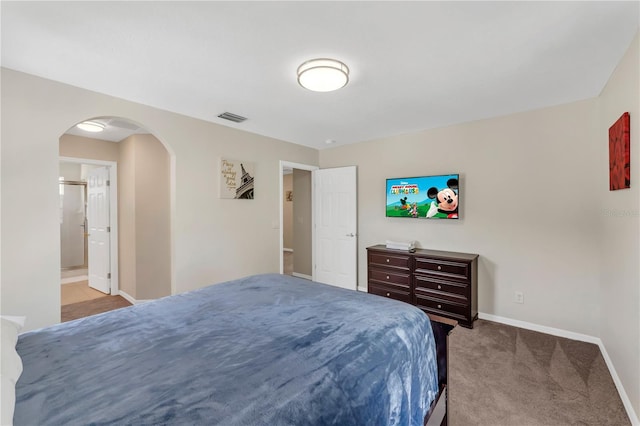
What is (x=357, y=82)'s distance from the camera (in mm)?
2471

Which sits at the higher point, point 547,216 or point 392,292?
point 547,216

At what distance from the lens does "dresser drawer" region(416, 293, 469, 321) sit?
10.6 ft

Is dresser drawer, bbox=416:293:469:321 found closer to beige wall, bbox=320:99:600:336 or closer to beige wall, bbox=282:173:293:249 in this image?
beige wall, bbox=320:99:600:336

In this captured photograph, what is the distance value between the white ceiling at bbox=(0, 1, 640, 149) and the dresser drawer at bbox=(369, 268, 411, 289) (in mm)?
2112

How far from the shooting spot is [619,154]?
2.10 metres

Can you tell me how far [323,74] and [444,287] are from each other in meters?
2.71

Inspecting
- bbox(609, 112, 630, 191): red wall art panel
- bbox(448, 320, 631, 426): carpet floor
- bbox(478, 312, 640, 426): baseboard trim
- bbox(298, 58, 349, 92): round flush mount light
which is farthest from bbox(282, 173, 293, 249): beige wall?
bbox(609, 112, 630, 191): red wall art panel

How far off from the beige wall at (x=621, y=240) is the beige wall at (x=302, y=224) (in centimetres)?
388

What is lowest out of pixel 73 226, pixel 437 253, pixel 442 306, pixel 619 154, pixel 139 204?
pixel 442 306

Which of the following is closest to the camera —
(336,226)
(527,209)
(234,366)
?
(234,366)

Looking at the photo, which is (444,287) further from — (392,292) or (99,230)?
(99,230)

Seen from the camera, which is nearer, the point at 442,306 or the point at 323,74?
the point at 323,74

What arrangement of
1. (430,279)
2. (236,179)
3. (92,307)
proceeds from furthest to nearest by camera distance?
(92,307)
(236,179)
(430,279)

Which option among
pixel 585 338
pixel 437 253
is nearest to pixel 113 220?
pixel 437 253
